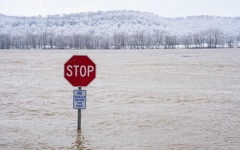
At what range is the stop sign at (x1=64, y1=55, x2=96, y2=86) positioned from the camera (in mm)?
6812

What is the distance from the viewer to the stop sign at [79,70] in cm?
681

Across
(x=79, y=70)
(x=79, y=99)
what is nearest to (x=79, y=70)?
(x=79, y=70)

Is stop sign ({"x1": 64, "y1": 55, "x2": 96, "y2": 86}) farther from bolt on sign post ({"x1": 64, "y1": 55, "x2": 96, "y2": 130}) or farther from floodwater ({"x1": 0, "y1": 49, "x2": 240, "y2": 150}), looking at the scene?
floodwater ({"x1": 0, "y1": 49, "x2": 240, "y2": 150})

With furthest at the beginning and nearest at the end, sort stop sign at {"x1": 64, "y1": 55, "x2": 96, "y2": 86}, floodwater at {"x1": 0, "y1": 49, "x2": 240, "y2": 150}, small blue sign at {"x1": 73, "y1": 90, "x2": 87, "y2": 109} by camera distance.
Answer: small blue sign at {"x1": 73, "y1": 90, "x2": 87, "y2": 109} < floodwater at {"x1": 0, "y1": 49, "x2": 240, "y2": 150} < stop sign at {"x1": 64, "y1": 55, "x2": 96, "y2": 86}

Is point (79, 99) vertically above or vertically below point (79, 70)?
below

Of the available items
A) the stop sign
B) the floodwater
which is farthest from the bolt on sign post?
the floodwater

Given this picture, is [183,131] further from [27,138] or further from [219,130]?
[27,138]

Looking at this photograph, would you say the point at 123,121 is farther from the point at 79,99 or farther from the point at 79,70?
the point at 79,70

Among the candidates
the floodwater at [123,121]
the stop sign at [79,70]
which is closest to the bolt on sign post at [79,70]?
the stop sign at [79,70]

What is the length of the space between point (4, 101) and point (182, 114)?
694 cm

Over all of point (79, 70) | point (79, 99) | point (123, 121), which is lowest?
point (123, 121)

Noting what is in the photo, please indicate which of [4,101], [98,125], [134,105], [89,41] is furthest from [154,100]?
[89,41]

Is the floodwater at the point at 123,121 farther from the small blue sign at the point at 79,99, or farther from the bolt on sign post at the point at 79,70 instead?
the bolt on sign post at the point at 79,70

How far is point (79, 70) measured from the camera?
271 inches
